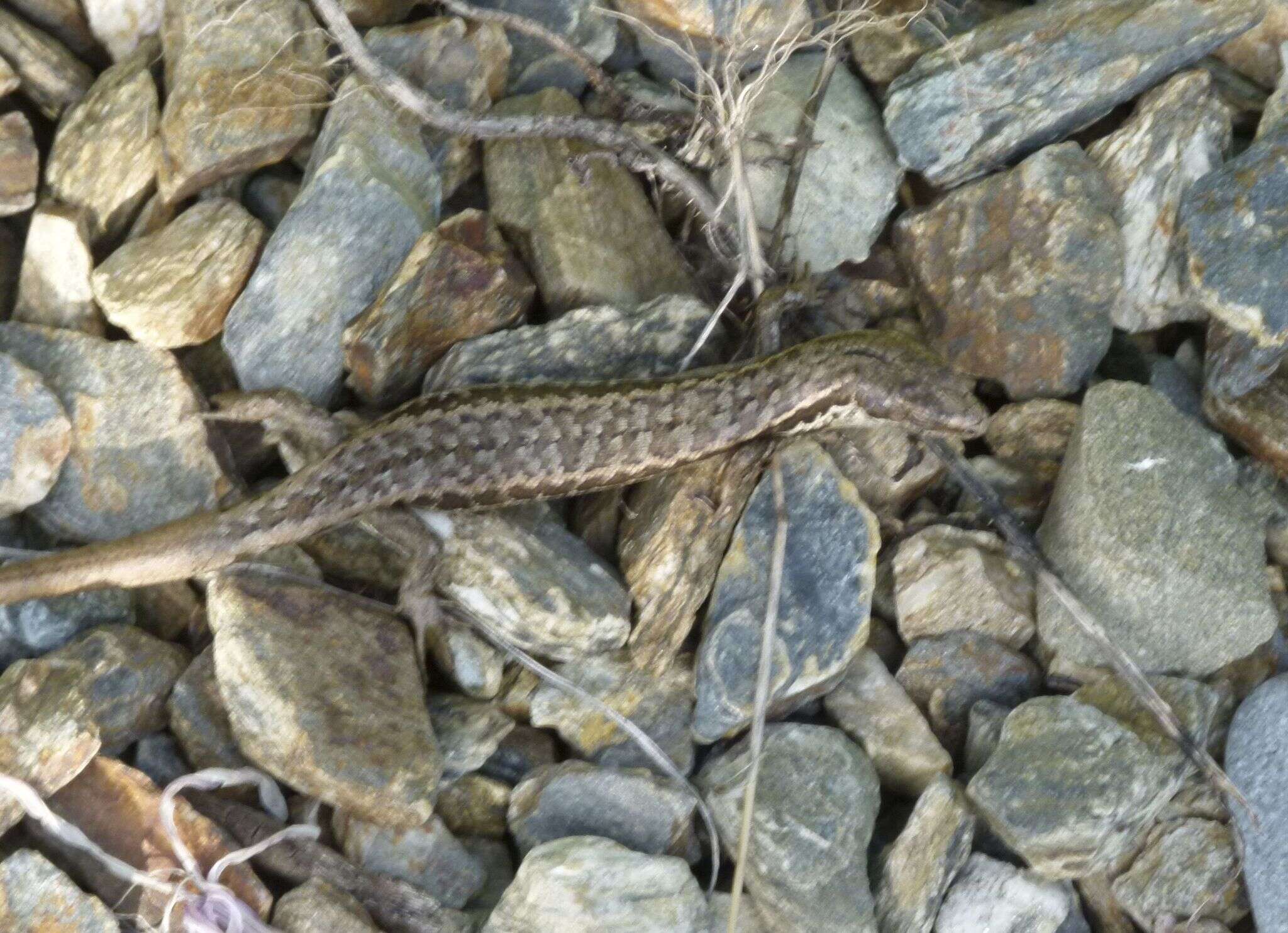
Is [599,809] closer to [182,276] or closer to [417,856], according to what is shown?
[417,856]

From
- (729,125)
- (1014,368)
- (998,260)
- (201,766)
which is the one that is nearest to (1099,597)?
(1014,368)

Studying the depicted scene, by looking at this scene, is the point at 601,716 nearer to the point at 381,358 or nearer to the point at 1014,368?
the point at 381,358

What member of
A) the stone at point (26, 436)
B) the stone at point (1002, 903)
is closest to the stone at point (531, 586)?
the stone at point (26, 436)

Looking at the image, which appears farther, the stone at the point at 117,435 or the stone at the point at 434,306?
the stone at the point at 434,306

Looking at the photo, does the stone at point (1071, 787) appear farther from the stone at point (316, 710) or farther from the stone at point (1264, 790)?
the stone at point (316, 710)

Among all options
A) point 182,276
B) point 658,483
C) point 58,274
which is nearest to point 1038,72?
point 658,483

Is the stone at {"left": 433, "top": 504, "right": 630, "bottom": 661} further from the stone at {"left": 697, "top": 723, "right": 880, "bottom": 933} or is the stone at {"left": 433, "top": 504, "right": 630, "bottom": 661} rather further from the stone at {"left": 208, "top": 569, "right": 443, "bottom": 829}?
the stone at {"left": 697, "top": 723, "right": 880, "bottom": 933}
